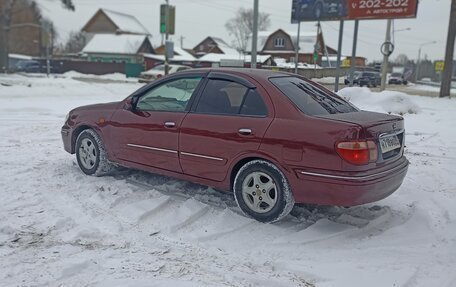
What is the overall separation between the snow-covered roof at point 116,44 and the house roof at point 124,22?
9677 mm

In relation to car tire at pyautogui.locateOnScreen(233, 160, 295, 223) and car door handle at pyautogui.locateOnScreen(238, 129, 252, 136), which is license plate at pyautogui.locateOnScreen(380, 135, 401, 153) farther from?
car door handle at pyautogui.locateOnScreen(238, 129, 252, 136)

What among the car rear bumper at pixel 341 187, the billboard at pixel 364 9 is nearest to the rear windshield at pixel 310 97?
the car rear bumper at pixel 341 187

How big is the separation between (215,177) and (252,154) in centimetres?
58

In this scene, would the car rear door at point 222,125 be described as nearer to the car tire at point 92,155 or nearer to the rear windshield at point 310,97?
the rear windshield at point 310,97

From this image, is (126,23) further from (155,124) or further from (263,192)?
(263,192)

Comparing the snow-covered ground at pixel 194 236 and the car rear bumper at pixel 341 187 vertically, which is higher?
the car rear bumper at pixel 341 187

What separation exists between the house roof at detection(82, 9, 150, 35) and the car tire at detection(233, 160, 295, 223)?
66.6m

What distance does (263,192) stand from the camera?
4406mm

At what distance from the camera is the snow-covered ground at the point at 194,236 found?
3.37 meters

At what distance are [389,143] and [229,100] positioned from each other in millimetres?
1696

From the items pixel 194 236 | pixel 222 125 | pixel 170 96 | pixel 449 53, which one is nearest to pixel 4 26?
pixel 449 53

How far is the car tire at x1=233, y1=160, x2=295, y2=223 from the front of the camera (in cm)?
427

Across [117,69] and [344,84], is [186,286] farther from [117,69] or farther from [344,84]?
[117,69]

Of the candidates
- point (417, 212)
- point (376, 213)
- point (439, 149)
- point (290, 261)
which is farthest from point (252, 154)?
point (439, 149)
